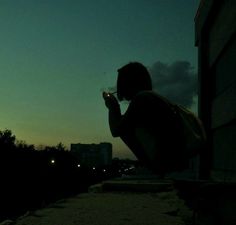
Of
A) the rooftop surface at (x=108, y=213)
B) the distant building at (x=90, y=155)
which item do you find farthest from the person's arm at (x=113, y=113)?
the distant building at (x=90, y=155)

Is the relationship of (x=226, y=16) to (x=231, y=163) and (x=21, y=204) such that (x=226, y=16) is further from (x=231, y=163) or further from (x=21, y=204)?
(x=21, y=204)

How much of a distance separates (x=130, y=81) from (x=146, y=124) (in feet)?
0.82

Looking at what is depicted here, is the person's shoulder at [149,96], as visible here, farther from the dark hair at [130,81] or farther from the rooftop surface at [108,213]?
the rooftop surface at [108,213]

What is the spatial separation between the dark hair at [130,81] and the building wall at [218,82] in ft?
31.0

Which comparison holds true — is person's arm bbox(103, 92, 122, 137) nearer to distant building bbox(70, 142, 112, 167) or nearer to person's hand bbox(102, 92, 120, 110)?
person's hand bbox(102, 92, 120, 110)

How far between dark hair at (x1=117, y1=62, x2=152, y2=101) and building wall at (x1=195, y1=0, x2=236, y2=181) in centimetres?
946

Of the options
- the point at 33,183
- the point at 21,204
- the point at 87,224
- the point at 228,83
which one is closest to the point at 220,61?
the point at 228,83

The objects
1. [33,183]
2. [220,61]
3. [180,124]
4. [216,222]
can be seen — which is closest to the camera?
[180,124]

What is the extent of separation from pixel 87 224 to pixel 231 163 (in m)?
9.64

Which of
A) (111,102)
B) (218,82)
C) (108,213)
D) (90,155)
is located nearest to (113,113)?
(111,102)

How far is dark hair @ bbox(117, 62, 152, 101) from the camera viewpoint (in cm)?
260

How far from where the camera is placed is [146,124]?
2.50m

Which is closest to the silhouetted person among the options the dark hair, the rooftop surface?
the dark hair

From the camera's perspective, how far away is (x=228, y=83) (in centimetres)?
1589
